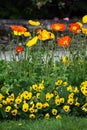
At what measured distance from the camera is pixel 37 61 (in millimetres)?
7312

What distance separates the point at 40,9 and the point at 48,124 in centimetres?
747

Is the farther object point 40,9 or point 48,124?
point 40,9

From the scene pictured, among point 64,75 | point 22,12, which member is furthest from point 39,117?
point 22,12

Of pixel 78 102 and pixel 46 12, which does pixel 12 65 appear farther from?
pixel 46 12

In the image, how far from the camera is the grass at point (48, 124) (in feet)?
19.9

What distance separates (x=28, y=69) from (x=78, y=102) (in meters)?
0.90

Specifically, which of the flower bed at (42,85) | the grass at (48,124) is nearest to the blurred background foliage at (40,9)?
the flower bed at (42,85)

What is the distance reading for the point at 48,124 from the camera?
20.2 ft

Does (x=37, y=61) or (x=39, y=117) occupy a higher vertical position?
(x=37, y=61)

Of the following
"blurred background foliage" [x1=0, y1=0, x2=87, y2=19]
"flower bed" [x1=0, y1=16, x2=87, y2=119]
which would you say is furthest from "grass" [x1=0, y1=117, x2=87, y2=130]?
"blurred background foliage" [x1=0, y1=0, x2=87, y2=19]

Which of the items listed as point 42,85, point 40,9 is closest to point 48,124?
point 42,85

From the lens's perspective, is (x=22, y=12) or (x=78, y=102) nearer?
(x=78, y=102)

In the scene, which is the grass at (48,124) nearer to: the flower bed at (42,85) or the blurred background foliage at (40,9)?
the flower bed at (42,85)

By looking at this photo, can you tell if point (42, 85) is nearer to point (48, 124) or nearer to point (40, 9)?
point (48, 124)
